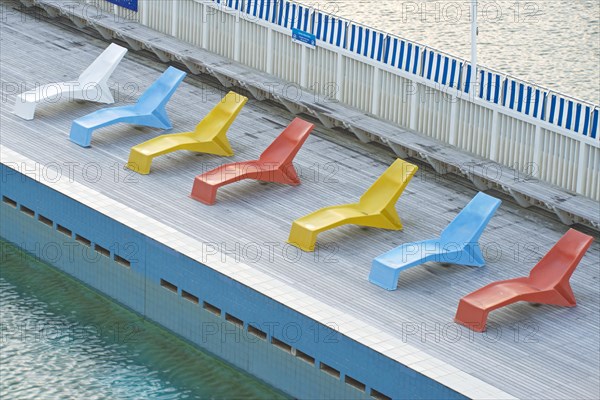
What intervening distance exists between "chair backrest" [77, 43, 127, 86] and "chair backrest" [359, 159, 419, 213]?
16.9 feet

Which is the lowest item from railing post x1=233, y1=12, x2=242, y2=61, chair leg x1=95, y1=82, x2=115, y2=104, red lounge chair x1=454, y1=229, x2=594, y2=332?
red lounge chair x1=454, y1=229, x2=594, y2=332

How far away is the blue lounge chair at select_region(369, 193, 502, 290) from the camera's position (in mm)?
17594

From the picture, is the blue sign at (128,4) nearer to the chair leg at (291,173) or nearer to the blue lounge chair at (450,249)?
the chair leg at (291,173)

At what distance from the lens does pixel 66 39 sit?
25.3 meters

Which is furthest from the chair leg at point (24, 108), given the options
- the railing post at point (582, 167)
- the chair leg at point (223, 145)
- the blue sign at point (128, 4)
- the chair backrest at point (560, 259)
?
the chair backrest at point (560, 259)

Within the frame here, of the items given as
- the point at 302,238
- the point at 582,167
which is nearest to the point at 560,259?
the point at 582,167

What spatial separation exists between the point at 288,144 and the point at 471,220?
307 centimetres

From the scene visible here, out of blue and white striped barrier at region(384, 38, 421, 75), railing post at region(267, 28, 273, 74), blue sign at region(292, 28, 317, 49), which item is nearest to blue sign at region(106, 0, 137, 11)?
railing post at region(267, 28, 273, 74)

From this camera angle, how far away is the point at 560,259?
17.5m

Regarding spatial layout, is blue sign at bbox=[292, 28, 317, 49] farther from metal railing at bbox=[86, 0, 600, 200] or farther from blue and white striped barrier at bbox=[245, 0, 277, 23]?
blue and white striped barrier at bbox=[245, 0, 277, 23]

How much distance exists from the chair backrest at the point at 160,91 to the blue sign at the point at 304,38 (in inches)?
69.9

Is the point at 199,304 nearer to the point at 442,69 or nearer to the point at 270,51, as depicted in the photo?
the point at 442,69

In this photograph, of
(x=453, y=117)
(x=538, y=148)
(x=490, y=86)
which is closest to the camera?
(x=538, y=148)

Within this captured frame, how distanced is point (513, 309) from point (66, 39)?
10723 mm
